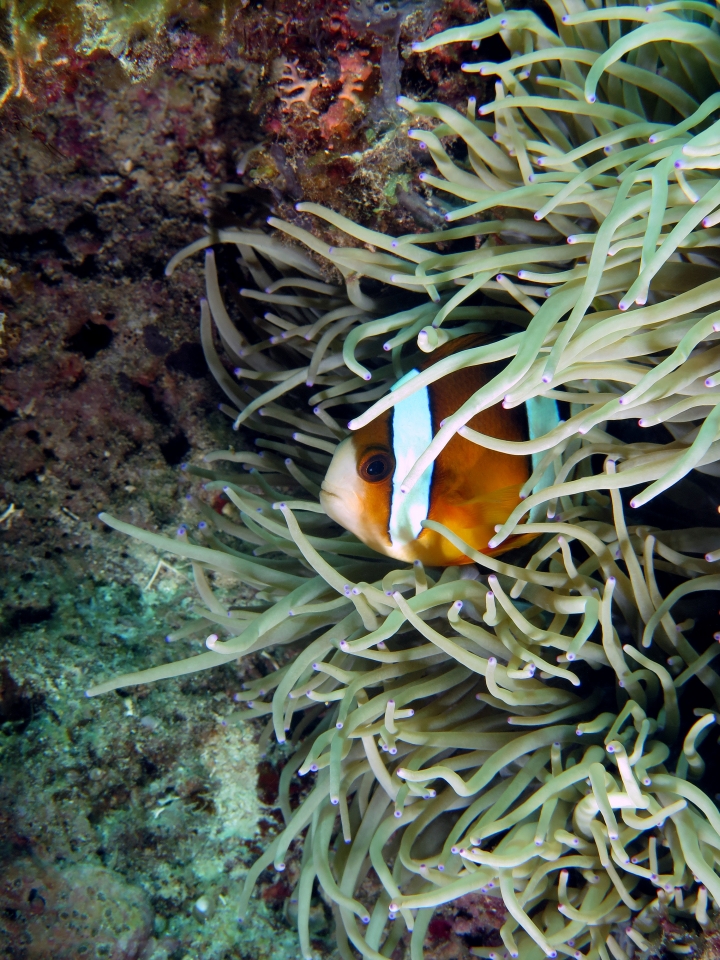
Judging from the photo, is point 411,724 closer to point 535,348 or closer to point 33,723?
point 535,348

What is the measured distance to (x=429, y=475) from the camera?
1.37 m

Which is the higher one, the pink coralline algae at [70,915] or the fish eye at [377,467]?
the fish eye at [377,467]

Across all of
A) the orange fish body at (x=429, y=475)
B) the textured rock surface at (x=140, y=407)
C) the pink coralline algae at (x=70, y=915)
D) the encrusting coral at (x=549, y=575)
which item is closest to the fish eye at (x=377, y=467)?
the orange fish body at (x=429, y=475)

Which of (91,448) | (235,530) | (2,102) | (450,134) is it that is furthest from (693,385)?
(2,102)

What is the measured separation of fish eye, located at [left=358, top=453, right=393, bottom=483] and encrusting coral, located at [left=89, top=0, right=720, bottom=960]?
209 millimetres

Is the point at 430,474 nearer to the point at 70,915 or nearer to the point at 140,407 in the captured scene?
the point at 140,407

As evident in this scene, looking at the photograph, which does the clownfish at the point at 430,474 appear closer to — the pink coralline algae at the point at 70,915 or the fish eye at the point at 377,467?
the fish eye at the point at 377,467

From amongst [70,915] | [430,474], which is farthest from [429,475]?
[70,915]

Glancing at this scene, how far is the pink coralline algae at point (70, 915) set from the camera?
1.33 metres

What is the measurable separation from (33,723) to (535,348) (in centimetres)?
149

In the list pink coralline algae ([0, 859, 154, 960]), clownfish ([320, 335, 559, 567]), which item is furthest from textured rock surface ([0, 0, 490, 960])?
clownfish ([320, 335, 559, 567])

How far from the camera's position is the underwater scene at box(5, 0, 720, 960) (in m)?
1.14

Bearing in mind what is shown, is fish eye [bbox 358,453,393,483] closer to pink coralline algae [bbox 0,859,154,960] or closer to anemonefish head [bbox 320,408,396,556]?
anemonefish head [bbox 320,408,396,556]

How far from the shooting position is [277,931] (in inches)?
67.1
